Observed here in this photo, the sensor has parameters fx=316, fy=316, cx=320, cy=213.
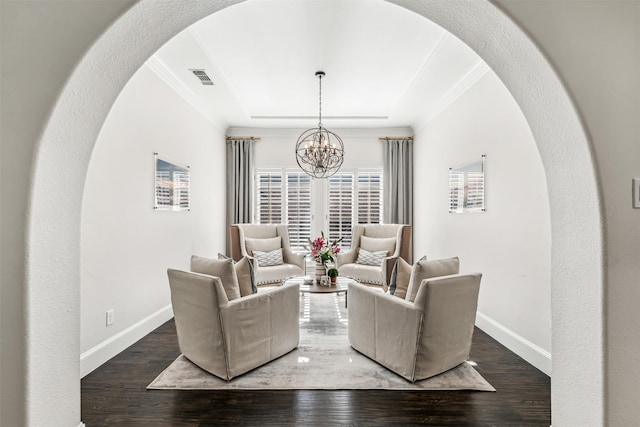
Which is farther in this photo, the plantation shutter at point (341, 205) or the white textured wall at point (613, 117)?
the plantation shutter at point (341, 205)

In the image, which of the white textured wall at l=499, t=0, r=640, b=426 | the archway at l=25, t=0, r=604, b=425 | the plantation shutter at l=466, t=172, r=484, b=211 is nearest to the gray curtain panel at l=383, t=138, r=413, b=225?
the plantation shutter at l=466, t=172, r=484, b=211

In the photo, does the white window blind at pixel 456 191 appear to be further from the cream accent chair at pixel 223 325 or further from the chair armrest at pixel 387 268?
the cream accent chair at pixel 223 325

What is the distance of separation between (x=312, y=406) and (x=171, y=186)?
2.97 m

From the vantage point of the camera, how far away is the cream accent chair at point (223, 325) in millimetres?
2305

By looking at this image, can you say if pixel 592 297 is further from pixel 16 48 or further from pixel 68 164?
pixel 16 48

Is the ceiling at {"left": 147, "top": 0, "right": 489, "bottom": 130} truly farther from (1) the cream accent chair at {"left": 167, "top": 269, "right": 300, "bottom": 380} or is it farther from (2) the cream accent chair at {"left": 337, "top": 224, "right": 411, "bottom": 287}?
(1) the cream accent chair at {"left": 167, "top": 269, "right": 300, "bottom": 380}

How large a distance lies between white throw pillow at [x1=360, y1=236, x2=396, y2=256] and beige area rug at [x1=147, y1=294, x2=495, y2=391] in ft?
7.01

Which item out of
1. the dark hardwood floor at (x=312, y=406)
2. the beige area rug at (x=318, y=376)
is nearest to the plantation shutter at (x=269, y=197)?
the beige area rug at (x=318, y=376)

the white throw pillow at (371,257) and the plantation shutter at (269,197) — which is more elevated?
the plantation shutter at (269,197)

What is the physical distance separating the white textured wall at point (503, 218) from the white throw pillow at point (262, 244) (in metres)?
2.56

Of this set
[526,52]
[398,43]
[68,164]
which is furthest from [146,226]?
[526,52]

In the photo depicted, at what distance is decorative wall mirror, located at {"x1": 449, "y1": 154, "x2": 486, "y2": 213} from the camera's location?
140 inches

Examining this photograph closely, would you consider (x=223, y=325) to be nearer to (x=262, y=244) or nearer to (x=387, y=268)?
(x=387, y=268)

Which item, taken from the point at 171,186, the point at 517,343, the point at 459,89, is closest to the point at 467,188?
the point at 459,89
